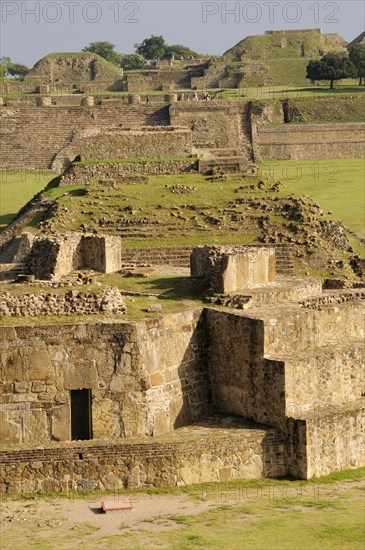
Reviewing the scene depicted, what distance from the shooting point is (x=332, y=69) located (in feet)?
293

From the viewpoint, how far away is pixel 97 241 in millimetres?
29391

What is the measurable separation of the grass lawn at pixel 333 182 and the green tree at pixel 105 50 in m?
64.6

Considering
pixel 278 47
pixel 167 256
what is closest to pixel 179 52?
pixel 278 47

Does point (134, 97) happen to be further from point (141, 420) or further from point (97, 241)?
point (141, 420)

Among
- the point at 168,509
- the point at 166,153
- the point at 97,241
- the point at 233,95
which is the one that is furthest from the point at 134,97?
the point at 168,509

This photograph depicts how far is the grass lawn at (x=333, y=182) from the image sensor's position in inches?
1955

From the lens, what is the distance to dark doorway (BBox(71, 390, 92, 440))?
22.9 m

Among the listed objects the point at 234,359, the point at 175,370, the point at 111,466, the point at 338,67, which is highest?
the point at 338,67

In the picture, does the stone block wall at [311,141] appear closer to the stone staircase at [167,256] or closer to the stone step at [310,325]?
the stone staircase at [167,256]

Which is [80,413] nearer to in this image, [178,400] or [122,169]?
[178,400]

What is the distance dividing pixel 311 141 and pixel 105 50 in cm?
6438

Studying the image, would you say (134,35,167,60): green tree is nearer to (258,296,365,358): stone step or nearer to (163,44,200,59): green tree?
(163,44,200,59): green tree

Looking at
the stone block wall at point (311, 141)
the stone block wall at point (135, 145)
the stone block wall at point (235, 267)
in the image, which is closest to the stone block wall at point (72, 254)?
the stone block wall at point (235, 267)

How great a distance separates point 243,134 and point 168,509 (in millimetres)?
49096
